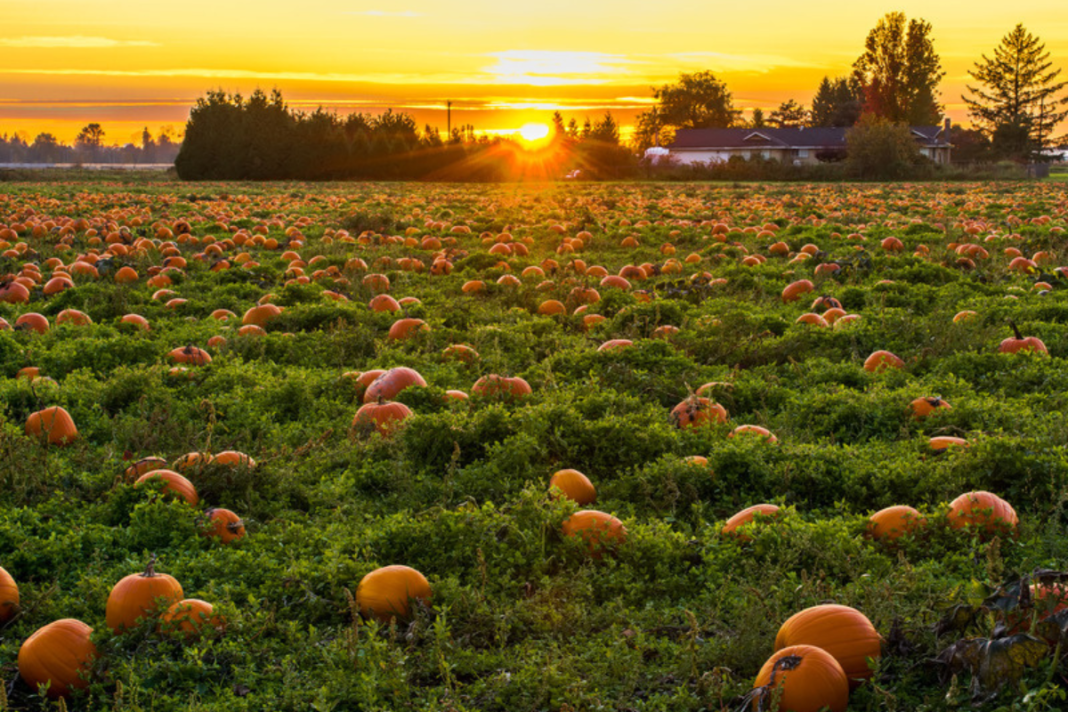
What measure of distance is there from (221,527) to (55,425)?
1.84 meters

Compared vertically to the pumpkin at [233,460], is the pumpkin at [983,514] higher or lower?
lower

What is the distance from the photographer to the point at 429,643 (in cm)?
338

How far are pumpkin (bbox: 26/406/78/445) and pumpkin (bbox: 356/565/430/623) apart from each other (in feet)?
8.67

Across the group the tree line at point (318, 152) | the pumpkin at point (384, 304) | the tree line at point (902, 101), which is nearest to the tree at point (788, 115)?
the tree line at point (902, 101)

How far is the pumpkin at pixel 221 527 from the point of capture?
4.14 meters

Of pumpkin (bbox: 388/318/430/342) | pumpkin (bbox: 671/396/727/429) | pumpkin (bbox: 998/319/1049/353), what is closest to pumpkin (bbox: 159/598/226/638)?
pumpkin (bbox: 671/396/727/429)

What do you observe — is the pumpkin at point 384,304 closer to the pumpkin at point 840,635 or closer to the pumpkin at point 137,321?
the pumpkin at point 137,321

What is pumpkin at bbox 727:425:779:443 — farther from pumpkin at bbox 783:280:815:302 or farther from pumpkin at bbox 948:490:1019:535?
pumpkin at bbox 783:280:815:302

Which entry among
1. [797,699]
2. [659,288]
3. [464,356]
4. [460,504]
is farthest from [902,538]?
[659,288]

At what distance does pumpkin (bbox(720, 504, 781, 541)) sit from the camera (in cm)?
398

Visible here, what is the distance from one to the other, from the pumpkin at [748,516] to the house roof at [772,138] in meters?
91.3

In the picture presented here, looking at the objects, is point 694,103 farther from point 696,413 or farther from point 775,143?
point 696,413

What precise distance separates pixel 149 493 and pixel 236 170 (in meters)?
58.3

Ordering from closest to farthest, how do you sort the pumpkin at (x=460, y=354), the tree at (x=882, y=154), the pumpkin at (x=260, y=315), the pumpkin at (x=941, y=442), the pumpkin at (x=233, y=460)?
the pumpkin at (x=233, y=460) < the pumpkin at (x=941, y=442) < the pumpkin at (x=460, y=354) < the pumpkin at (x=260, y=315) < the tree at (x=882, y=154)
